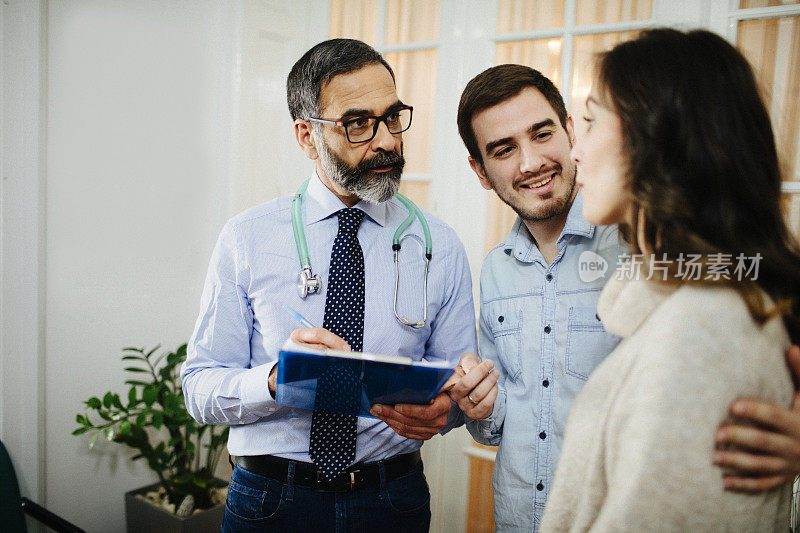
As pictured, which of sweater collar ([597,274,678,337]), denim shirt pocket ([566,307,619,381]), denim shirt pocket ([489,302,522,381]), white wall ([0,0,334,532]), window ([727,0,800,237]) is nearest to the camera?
sweater collar ([597,274,678,337])

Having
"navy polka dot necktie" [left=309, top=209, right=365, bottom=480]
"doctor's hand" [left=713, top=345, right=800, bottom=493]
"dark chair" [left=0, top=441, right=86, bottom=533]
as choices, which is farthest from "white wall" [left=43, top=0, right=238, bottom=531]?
"doctor's hand" [left=713, top=345, right=800, bottom=493]

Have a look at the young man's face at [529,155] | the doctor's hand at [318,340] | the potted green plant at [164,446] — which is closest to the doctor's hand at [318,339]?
the doctor's hand at [318,340]

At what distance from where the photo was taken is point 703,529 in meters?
0.70

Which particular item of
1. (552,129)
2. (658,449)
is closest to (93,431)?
(552,129)

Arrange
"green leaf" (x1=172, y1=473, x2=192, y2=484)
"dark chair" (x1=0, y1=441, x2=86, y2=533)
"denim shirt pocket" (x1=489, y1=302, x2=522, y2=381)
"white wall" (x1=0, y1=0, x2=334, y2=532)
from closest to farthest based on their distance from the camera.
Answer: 1. "denim shirt pocket" (x1=489, y1=302, x2=522, y2=381)
2. "dark chair" (x1=0, y1=441, x2=86, y2=533)
3. "white wall" (x1=0, y1=0, x2=334, y2=532)
4. "green leaf" (x1=172, y1=473, x2=192, y2=484)

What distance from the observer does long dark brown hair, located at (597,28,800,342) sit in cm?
75

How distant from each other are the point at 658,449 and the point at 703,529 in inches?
5.0

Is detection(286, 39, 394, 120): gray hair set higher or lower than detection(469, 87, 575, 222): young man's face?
higher

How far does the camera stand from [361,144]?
1444 mm

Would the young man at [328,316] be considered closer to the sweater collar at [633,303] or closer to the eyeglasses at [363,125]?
the eyeglasses at [363,125]

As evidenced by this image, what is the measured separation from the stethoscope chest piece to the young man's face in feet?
1.78

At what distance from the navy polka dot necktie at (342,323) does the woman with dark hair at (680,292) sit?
585 mm

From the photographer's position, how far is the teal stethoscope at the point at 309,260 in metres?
1.39

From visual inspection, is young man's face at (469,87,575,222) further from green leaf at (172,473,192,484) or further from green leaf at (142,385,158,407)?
green leaf at (172,473,192,484)
